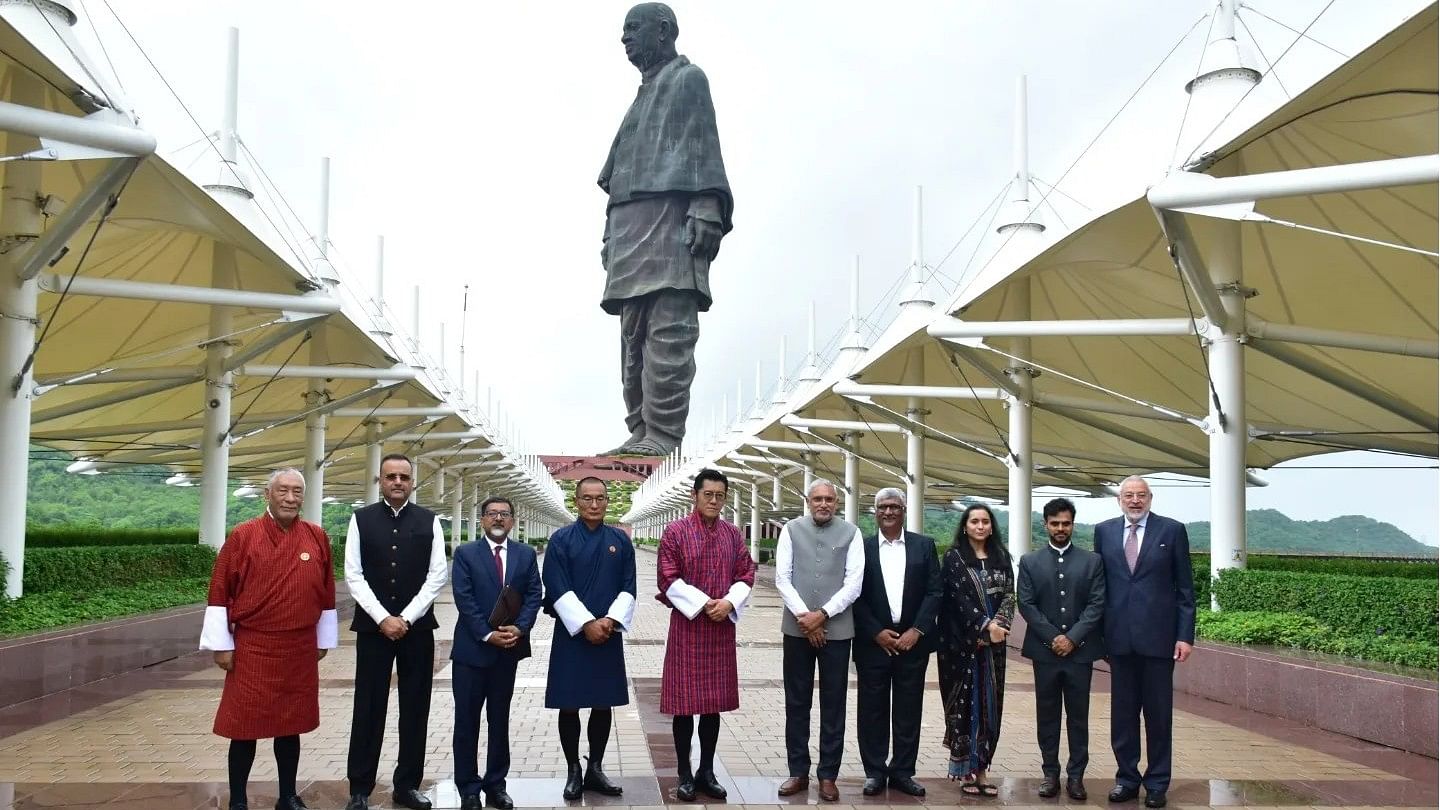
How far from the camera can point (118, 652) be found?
10.5 m

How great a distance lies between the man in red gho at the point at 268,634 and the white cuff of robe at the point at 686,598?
5.22 ft

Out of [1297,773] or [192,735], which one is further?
[192,735]

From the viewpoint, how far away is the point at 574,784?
6.16 metres

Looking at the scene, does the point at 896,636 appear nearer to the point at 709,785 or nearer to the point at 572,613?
the point at 709,785

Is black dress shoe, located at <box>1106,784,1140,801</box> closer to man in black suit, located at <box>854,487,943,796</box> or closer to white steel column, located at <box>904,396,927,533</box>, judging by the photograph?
man in black suit, located at <box>854,487,943,796</box>

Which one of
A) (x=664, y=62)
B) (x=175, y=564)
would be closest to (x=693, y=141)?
(x=664, y=62)

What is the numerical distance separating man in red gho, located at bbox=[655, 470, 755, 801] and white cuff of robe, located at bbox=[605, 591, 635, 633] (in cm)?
20

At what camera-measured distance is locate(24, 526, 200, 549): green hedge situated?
16.0 m

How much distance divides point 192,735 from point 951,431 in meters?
22.2

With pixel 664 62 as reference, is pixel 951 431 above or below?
below

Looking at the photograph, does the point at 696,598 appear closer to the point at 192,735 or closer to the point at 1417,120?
the point at 192,735

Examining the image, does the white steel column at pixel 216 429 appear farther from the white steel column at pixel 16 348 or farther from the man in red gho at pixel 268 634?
the man in red gho at pixel 268 634

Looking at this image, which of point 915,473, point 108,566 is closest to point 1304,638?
point 108,566

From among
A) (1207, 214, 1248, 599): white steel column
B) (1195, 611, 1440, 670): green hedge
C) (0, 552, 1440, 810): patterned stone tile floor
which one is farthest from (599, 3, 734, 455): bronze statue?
(0, 552, 1440, 810): patterned stone tile floor
